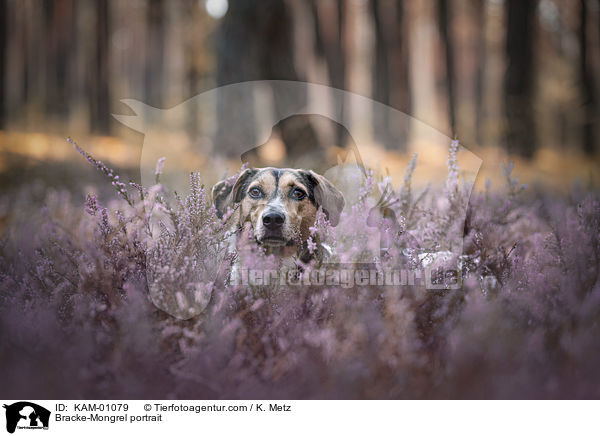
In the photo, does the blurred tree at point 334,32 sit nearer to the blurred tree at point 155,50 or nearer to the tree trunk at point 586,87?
the blurred tree at point 155,50

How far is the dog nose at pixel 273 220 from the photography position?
2320mm

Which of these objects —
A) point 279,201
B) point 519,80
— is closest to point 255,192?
point 279,201

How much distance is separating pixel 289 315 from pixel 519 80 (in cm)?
895

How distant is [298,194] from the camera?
2.44 metres

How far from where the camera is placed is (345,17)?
1101 cm

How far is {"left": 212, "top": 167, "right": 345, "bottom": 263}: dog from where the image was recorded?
235 cm

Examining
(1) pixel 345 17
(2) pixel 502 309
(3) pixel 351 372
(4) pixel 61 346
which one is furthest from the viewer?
(1) pixel 345 17

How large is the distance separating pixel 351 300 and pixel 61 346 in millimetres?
1278

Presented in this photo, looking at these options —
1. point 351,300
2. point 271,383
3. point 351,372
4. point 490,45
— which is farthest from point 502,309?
point 490,45

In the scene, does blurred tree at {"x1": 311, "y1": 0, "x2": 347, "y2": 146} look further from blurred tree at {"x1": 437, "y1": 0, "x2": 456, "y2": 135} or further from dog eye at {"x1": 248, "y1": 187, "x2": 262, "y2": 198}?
dog eye at {"x1": 248, "y1": 187, "x2": 262, "y2": 198}

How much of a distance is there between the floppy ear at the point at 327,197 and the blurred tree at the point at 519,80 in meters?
7.33

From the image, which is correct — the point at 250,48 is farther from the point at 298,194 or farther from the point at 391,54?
the point at 391,54
